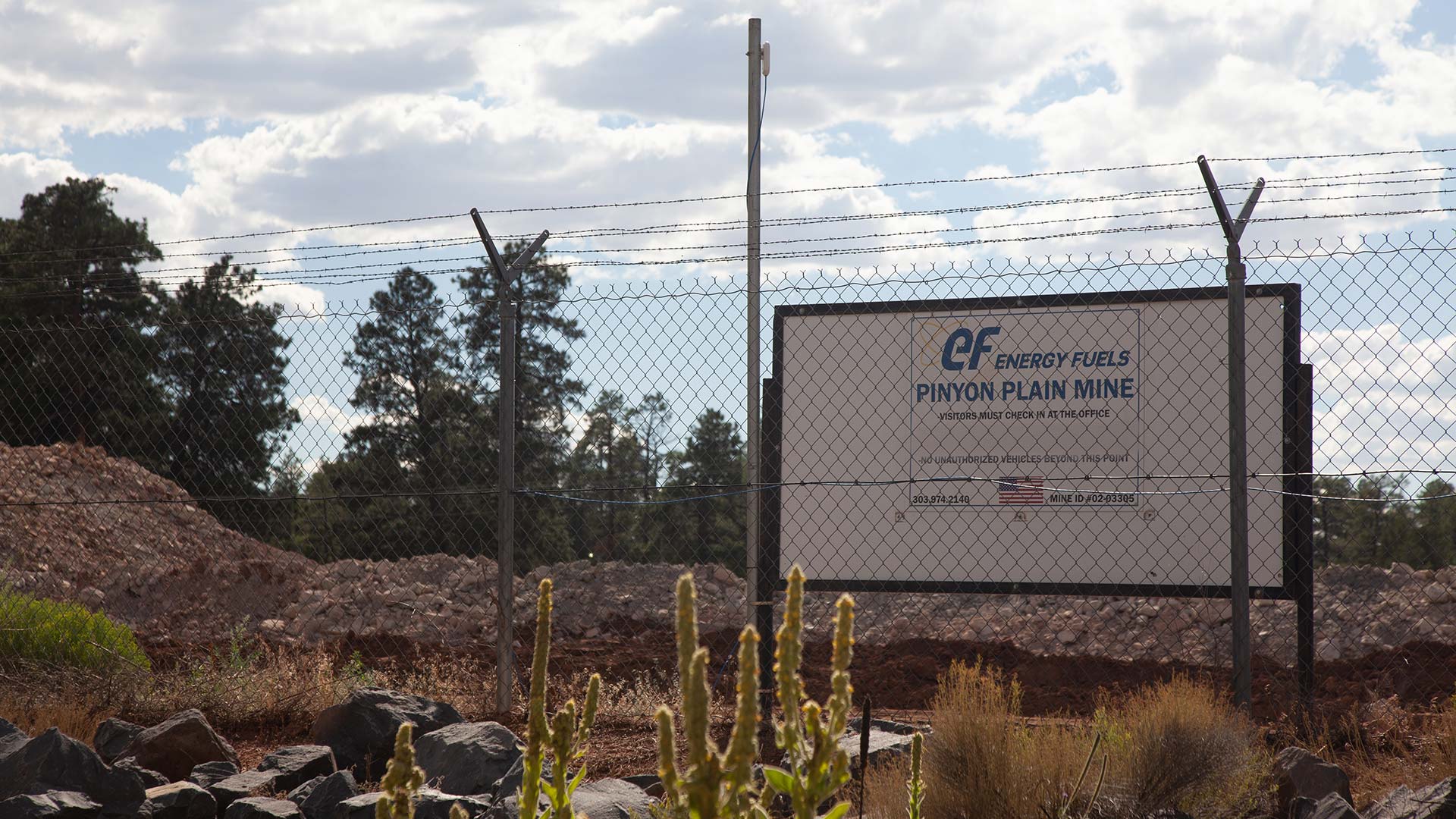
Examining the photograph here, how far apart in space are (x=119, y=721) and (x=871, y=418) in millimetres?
4794

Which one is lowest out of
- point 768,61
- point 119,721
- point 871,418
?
point 119,721

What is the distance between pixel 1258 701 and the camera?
8883 mm

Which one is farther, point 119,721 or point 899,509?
point 899,509

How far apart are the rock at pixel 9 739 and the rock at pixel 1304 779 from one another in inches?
220

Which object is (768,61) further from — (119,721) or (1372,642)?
(1372,642)

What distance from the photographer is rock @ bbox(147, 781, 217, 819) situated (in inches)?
200

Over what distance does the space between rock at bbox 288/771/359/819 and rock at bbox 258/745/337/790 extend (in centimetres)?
42

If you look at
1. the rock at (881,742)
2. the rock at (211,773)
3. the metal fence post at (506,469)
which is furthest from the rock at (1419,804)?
the rock at (211,773)

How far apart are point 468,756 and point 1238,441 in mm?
4076

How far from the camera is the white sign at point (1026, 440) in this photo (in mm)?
7492

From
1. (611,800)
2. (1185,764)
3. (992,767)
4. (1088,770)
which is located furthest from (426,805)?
(1185,764)

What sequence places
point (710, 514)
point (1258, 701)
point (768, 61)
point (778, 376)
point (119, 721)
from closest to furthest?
point (119, 721)
point (768, 61)
point (778, 376)
point (1258, 701)
point (710, 514)

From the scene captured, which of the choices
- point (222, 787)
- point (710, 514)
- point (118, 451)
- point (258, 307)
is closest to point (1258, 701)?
point (222, 787)

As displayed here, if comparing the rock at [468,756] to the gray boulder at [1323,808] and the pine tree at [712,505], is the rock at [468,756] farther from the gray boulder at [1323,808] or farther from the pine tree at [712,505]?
the pine tree at [712,505]
